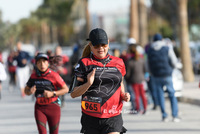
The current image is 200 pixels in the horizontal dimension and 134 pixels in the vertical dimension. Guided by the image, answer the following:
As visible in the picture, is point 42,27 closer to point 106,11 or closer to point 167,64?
point 106,11

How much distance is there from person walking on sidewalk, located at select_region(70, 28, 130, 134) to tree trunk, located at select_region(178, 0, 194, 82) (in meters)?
14.6

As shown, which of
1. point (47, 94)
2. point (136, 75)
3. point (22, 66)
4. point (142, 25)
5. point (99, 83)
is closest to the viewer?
point (99, 83)

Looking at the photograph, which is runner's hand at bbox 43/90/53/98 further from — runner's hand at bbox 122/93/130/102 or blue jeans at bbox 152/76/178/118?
blue jeans at bbox 152/76/178/118

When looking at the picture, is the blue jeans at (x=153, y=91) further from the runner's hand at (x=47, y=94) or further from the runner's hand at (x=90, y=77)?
the runner's hand at (x=90, y=77)

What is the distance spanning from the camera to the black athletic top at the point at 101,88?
4633 mm

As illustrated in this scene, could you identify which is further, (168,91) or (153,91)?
(153,91)

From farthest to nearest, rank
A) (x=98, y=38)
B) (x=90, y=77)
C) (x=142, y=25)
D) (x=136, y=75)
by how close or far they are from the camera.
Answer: (x=142, y=25) → (x=136, y=75) → (x=98, y=38) → (x=90, y=77)

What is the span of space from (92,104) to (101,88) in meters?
0.19

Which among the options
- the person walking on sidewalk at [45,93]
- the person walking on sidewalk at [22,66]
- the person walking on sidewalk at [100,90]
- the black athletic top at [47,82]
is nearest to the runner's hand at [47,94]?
the person walking on sidewalk at [45,93]

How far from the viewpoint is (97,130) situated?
4691mm

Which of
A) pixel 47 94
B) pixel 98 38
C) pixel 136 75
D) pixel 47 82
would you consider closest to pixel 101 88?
pixel 98 38

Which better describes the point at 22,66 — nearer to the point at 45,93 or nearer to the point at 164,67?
the point at 164,67

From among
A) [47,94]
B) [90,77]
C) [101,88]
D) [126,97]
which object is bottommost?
[47,94]

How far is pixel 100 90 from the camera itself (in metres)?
4.67
